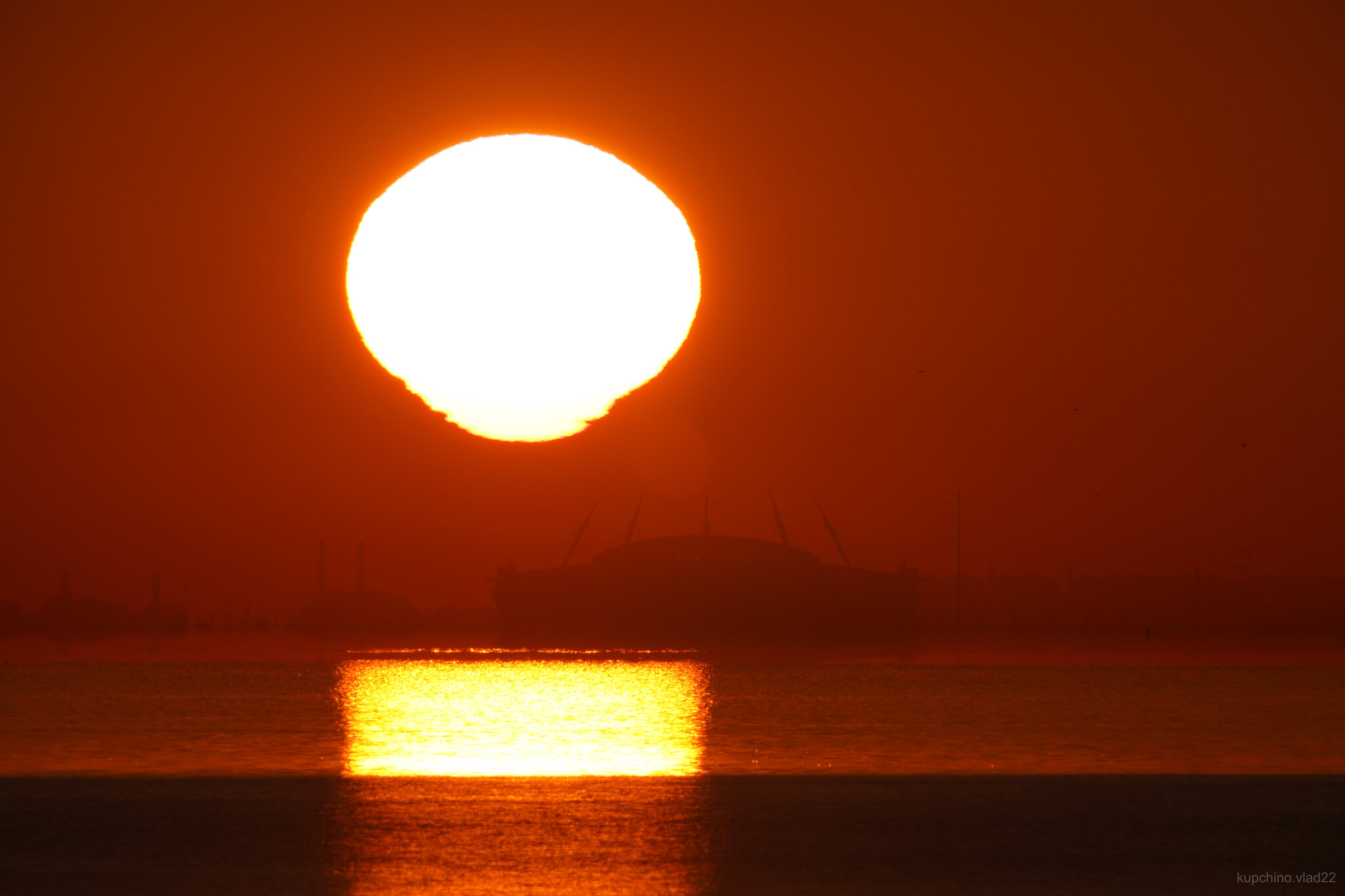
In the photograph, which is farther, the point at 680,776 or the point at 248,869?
the point at 680,776

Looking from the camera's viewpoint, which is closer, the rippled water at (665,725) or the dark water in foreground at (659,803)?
the dark water in foreground at (659,803)

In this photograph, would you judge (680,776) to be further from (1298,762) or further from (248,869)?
(1298,762)

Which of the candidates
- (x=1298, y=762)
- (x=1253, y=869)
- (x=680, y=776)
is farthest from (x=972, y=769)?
(x=1253, y=869)

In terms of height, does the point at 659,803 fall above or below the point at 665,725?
below

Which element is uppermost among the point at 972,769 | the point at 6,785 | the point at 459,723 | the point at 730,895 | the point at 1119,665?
the point at 1119,665

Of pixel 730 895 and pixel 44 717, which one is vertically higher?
pixel 44 717

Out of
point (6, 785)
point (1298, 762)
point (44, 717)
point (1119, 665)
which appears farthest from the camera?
point (1119, 665)

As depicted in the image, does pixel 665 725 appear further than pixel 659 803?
Yes

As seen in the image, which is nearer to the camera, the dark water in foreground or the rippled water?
the dark water in foreground
